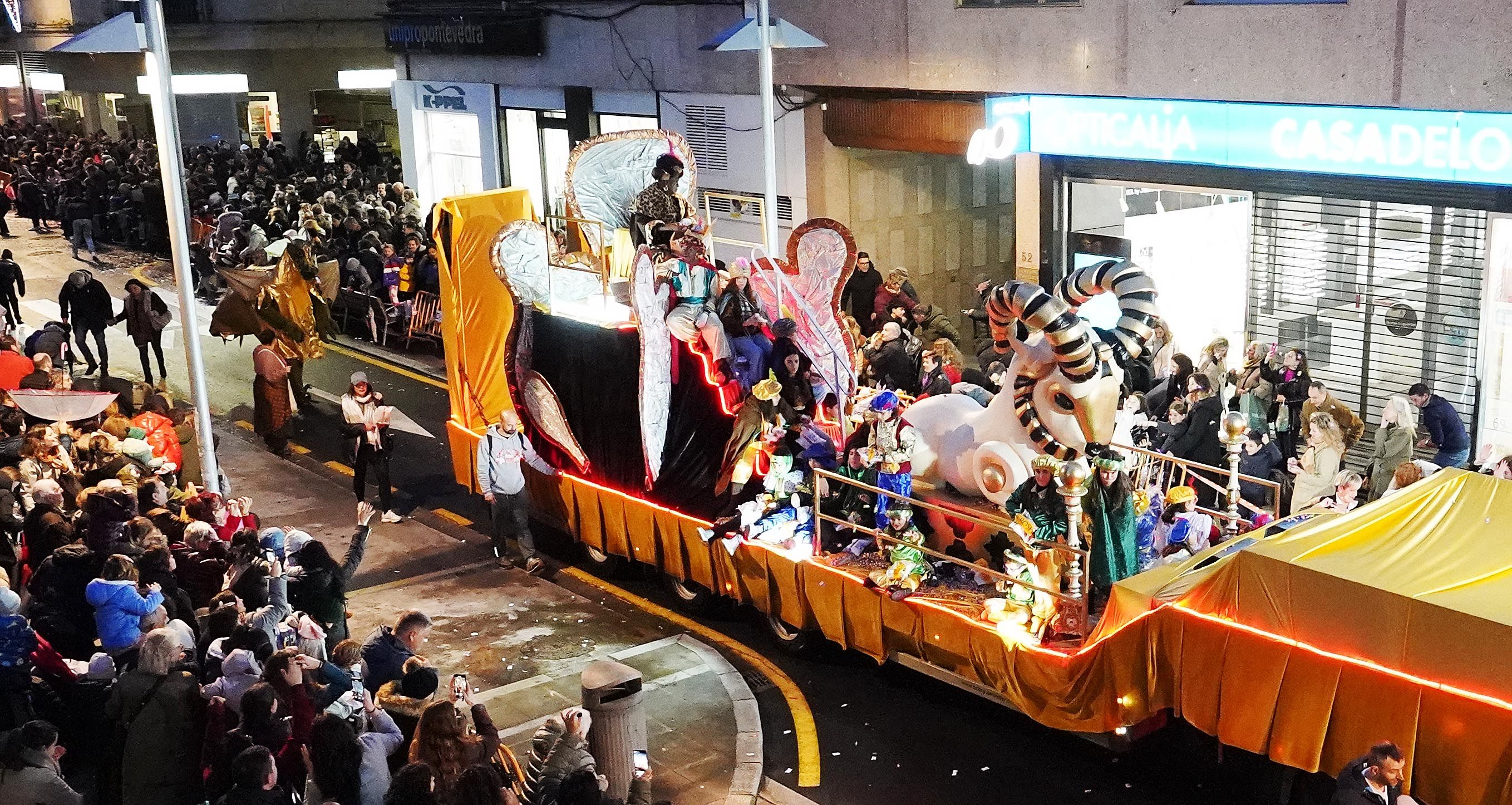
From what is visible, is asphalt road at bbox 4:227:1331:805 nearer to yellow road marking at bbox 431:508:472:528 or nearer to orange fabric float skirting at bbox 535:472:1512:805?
orange fabric float skirting at bbox 535:472:1512:805

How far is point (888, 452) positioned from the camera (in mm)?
11633

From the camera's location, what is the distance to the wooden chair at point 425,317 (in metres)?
22.8

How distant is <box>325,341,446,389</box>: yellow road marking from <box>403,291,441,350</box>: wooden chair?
664 millimetres

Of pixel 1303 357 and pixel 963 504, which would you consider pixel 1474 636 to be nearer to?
pixel 963 504

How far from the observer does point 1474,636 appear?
798cm

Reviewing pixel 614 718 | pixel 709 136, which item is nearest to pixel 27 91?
pixel 709 136

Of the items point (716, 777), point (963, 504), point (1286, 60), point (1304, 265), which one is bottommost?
point (716, 777)

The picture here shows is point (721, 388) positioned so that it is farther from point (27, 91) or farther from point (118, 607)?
point (27, 91)

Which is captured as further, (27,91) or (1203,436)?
(27,91)

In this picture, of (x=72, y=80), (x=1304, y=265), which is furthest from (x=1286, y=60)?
(x=72, y=80)

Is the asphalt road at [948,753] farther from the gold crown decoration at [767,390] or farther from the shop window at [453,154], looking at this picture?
the shop window at [453,154]

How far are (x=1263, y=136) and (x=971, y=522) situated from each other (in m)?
7.25

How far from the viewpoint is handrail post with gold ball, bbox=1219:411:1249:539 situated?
11016 mm

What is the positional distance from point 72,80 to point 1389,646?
46718 millimetres
